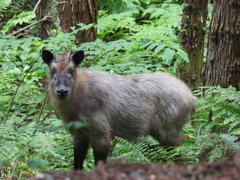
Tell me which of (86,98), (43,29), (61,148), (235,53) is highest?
(43,29)

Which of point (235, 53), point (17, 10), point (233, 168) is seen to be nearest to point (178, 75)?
point (235, 53)

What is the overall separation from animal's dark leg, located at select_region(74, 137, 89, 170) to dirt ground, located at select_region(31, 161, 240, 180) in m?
3.75

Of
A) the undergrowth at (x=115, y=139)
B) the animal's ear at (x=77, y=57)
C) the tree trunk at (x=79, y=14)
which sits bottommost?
the undergrowth at (x=115, y=139)

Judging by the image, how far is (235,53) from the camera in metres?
7.18

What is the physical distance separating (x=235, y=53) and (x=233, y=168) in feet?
15.9

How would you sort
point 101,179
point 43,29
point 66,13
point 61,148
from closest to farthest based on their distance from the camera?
point 101,179 < point 61,148 < point 43,29 < point 66,13

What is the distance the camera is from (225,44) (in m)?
7.25

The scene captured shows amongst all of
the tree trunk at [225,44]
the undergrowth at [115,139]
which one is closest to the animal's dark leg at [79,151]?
the undergrowth at [115,139]

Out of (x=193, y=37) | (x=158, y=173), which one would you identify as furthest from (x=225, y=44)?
(x=158, y=173)

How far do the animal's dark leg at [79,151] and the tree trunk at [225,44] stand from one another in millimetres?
2935

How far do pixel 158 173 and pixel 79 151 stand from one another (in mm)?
4083

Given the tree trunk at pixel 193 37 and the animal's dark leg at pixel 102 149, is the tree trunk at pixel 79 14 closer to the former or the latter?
the tree trunk at pixel 193 37

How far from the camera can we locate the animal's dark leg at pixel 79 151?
6641 mm

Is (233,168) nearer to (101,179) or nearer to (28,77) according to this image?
(101,179)
